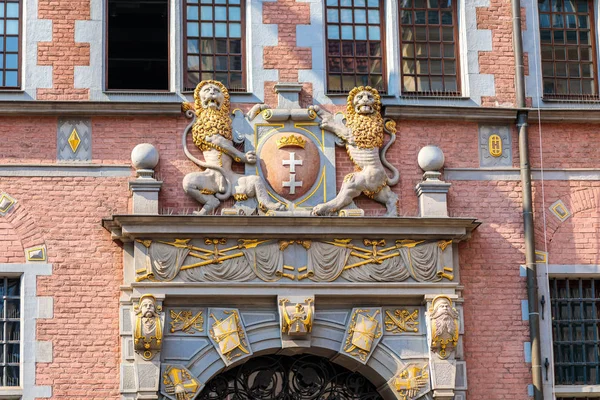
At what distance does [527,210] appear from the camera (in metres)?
19.9

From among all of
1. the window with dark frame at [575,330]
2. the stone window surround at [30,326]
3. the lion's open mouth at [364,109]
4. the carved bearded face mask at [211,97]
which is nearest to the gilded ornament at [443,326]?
the window with dark frame at [575,330]

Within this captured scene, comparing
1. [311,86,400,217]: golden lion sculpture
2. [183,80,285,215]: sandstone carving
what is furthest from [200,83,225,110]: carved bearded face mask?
[311,86,400,217]: golden lion sculpture

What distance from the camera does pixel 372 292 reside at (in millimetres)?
19094

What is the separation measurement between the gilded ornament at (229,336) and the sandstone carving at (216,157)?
4.79ft

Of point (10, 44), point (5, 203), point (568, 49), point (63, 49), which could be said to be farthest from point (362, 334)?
point (10, 44)

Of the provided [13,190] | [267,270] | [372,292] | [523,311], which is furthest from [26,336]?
[523,311]

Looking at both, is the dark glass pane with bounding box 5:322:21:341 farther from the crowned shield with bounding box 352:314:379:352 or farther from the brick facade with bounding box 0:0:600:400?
the crowned shield with bounding box 352:314:379:352

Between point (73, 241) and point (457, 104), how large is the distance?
5525 millimetres

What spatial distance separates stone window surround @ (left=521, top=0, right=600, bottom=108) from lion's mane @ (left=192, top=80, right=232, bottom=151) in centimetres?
419

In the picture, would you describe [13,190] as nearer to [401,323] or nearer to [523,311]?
[401,323]

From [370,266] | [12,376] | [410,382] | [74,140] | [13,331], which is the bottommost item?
[410,382]

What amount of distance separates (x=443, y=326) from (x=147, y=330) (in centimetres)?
378

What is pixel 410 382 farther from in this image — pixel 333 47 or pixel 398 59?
pixel 333 47

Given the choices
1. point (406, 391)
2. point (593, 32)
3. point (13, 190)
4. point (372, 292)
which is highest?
point (593, 32)
